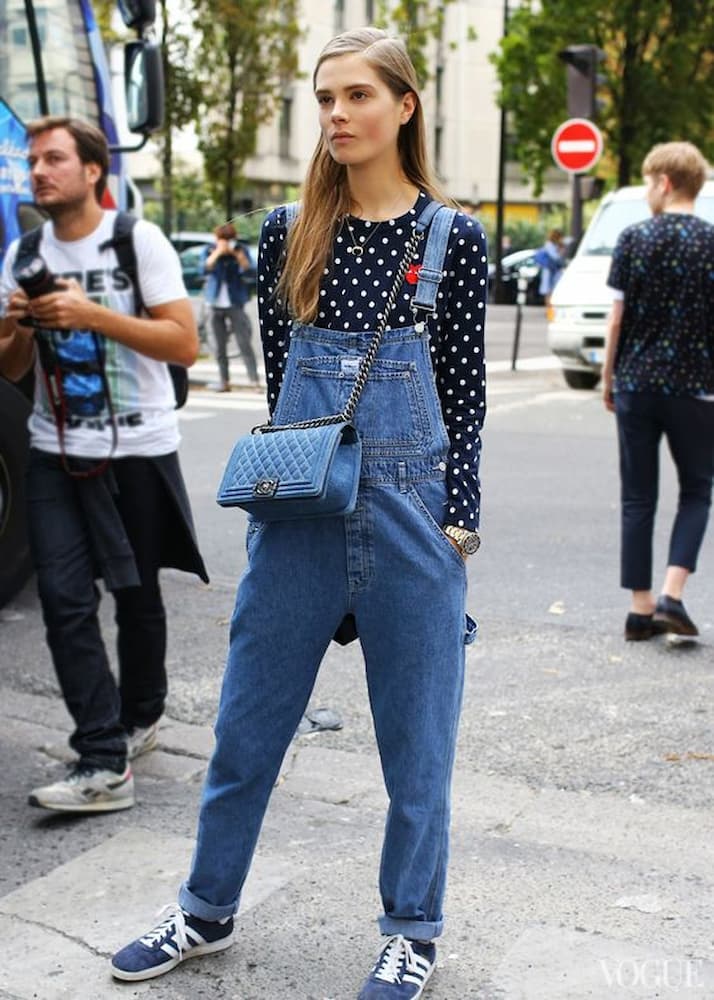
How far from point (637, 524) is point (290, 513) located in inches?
132

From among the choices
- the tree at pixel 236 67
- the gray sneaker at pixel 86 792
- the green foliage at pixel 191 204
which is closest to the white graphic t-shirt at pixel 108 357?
the gray sneaker at pixel 86 792

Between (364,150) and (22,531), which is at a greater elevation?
(364,150)

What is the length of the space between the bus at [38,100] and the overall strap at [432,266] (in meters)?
3.37

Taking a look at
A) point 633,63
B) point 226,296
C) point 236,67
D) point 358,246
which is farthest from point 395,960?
point 633,63

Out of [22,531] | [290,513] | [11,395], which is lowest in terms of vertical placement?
[22,531]

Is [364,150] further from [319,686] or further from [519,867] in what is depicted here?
[319,686]

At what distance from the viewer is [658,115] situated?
99.0ft

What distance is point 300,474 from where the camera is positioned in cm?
277

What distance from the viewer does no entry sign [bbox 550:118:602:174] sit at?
656 inches

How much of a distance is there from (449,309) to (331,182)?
36 cm

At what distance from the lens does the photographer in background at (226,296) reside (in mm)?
15695

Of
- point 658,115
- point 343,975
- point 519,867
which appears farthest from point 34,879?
point 658,115

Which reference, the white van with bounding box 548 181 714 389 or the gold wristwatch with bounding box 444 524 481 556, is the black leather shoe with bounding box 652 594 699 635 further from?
the white van with bounding box 548 181 714 389

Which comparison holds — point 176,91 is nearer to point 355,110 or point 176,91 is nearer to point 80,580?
point 80,580
